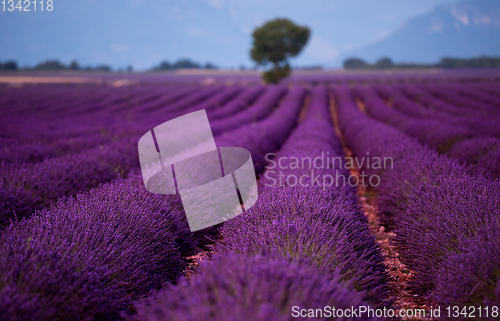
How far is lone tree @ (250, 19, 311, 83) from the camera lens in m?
29.3

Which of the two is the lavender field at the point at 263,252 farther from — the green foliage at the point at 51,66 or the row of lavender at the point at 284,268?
the green foliage at the point at 51,66

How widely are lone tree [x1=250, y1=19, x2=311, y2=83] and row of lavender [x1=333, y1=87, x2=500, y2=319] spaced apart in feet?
92.9

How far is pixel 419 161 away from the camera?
3369 millimetres

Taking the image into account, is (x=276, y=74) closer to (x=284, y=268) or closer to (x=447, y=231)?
(x=447, y=231)

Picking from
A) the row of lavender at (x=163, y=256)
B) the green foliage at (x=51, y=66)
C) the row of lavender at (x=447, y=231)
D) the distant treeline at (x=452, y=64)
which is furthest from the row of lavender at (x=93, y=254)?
the green foliage at (x=51, y=66)

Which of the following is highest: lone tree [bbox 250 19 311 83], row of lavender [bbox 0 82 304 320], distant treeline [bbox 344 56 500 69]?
distant treeline [bbox 344 56 500 69]

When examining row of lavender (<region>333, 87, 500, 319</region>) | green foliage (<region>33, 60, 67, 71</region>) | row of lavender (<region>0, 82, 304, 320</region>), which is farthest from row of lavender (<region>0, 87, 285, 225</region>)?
green foliage (<region>33, 60, 67, 71</region>)

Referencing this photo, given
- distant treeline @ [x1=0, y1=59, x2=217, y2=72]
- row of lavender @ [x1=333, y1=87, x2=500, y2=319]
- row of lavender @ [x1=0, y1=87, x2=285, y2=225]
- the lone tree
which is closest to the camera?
row of lavender @ [x1=333, y1=87, x2=500, y2=319]

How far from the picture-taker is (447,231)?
1996mm

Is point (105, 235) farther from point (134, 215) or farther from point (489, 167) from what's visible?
point (489, 167)

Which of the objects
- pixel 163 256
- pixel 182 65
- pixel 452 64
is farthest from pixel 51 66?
pixel 452 64

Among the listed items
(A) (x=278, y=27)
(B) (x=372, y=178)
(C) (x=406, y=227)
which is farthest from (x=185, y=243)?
(A) (x=278, y=27)

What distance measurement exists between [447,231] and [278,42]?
30175mm

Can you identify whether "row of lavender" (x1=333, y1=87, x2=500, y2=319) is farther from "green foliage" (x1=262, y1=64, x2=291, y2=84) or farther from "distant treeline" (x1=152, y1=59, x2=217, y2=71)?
"distant treeline" (x1=152, y1=59, x2=217, y2=71)
